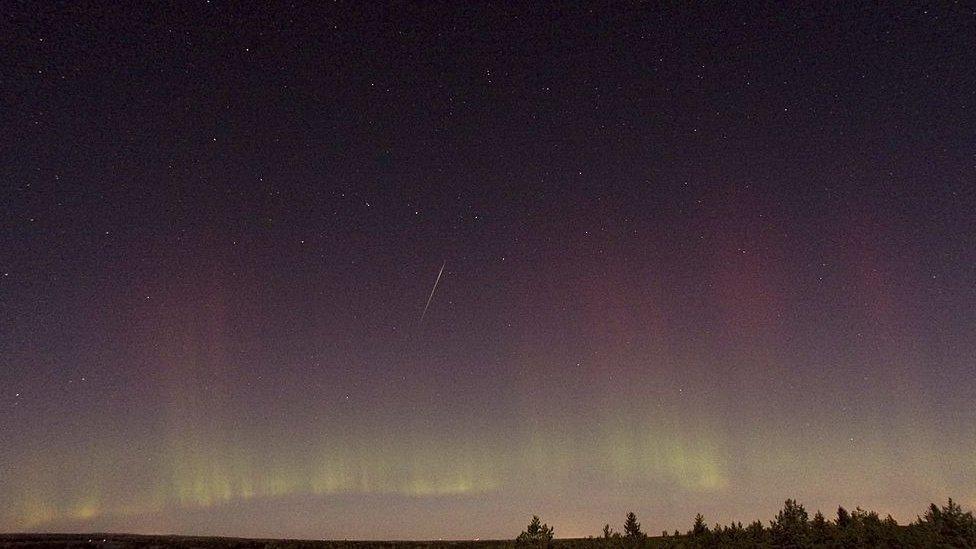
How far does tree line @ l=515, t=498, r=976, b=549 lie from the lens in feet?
117

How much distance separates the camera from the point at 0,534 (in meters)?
66.4

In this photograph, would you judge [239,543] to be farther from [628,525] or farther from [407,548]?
[628,525]

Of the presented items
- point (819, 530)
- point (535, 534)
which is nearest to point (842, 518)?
point (819, 530)

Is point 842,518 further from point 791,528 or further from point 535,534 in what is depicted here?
point 535,534

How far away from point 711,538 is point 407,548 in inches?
1837

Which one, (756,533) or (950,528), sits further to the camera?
(756,533)

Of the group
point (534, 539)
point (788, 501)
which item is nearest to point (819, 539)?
point (788, 501)

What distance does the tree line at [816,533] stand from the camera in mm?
35812

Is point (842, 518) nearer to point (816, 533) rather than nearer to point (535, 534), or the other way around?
point (816, 533)

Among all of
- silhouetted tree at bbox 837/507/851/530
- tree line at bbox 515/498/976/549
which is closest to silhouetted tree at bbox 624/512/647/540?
tree line at bbox 515/498/976/549

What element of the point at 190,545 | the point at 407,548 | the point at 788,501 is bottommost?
the point at 407,548

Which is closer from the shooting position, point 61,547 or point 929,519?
point 929,519

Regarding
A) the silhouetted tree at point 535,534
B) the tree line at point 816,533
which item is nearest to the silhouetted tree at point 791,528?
the tree line at point 816,533

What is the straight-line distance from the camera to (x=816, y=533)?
4291cm
